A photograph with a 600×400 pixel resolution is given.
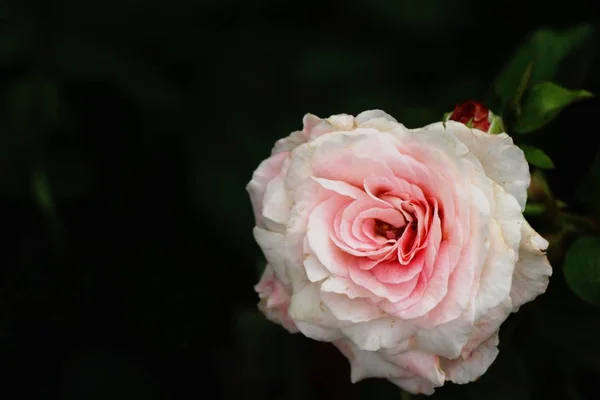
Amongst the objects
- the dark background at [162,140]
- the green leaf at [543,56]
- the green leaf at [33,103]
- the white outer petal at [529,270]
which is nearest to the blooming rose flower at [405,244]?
the white outer petal at [529,270]

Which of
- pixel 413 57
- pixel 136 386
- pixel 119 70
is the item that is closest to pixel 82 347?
pixel 136 386

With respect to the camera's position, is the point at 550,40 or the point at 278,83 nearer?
the point at 550,40

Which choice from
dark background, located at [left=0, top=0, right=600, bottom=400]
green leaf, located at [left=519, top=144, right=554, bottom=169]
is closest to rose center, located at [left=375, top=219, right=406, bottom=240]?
green leaf, located at [left=519, top=144, right=554, bottom=169]

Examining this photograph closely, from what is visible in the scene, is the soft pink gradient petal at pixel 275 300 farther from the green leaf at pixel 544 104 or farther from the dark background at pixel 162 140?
the dark background at pixel 162 140

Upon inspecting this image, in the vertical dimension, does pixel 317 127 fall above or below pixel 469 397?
above

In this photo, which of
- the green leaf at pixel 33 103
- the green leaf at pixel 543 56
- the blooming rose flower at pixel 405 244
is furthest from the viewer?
the green leaf at pixel 33 103

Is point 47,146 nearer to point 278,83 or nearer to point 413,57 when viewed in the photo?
point 278,83

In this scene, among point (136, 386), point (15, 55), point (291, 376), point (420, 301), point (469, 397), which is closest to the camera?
→ point (420, 301)
